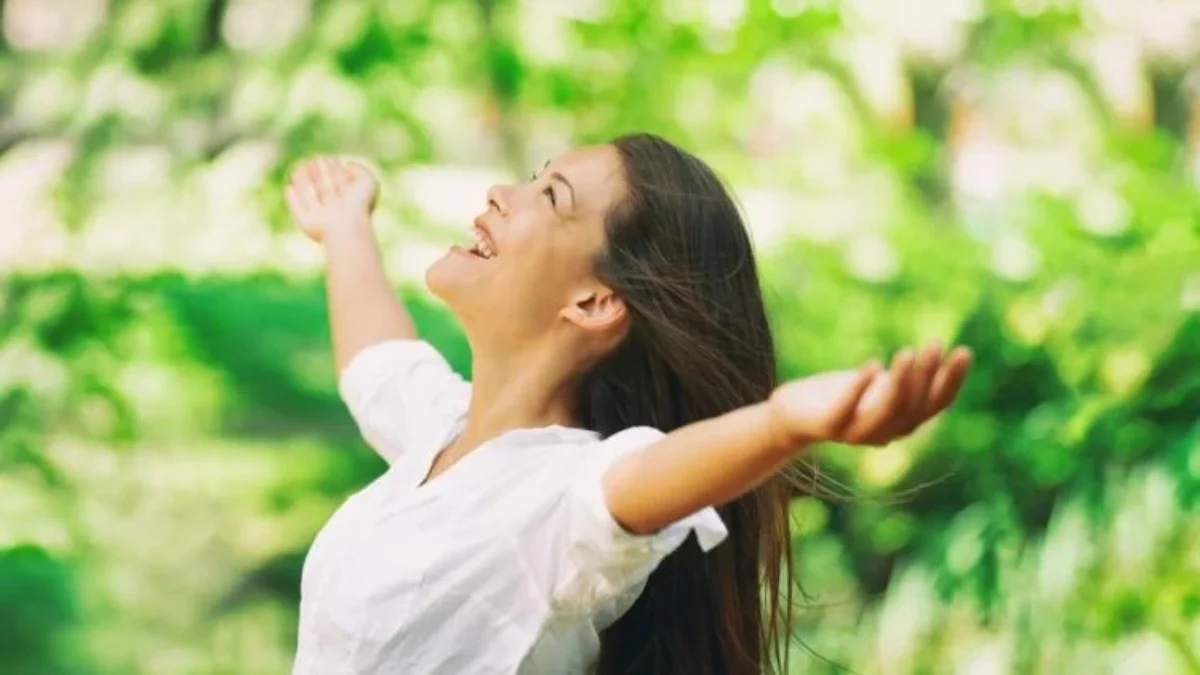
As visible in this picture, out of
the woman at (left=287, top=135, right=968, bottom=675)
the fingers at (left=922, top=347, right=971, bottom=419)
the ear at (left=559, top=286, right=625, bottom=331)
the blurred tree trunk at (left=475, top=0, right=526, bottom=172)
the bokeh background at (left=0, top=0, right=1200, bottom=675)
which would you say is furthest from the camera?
the blurred tree trunk at (left=475, top=0, right=526, bottom=172)

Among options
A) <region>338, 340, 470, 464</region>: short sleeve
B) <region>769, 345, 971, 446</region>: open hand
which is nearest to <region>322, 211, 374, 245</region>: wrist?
<region>338, 340, 470, 464</region>: short sleeve

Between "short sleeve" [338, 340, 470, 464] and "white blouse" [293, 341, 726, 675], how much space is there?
238mm

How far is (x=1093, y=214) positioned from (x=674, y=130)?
0.68 m

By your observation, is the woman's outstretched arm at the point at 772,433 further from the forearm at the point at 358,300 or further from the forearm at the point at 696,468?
the forearm at the point at 358,300

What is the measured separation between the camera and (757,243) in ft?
11.4

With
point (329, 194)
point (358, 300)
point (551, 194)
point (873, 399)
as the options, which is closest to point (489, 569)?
point (551, 194)

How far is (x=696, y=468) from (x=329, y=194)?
94 centimetres

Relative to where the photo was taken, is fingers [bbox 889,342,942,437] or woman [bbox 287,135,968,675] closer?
fingers [bbox 889,342,942,437]

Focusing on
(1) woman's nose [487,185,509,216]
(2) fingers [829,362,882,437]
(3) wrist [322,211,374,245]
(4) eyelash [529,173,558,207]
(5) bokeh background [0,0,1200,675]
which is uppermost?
(2) fingers [829,362,882,437]

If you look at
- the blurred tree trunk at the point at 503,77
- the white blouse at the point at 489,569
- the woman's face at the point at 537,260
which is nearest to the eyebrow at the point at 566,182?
the woman's face at the point at 537,260

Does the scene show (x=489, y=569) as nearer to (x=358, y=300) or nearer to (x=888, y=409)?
(x=888, y=409)

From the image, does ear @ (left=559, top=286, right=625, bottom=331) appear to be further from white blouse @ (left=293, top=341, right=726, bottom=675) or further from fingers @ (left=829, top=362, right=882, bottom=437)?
fingers @ (left=829, top=362, right=882, bottom=437)

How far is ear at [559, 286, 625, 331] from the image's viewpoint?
1950mm

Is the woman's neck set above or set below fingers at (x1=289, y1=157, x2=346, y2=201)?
below
